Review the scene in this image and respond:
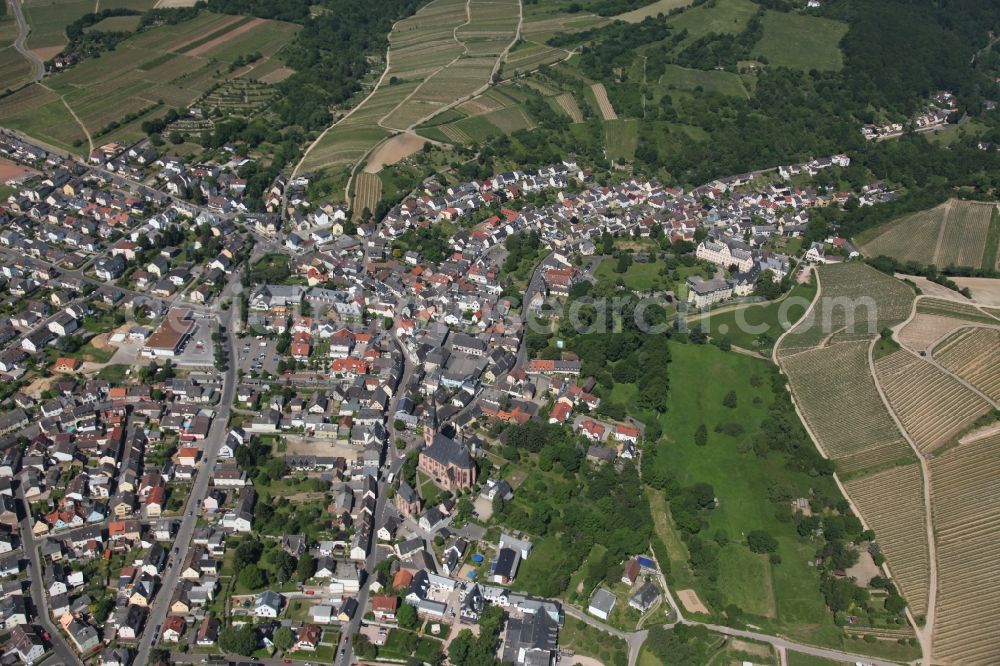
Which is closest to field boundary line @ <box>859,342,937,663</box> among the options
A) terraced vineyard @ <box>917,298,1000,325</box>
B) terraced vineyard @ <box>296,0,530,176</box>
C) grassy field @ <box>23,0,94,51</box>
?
terraced vineyard @ <box>917,298,1000,325</box>

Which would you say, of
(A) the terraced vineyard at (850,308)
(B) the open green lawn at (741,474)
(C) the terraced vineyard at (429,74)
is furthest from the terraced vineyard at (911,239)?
(C) the terraced vineyard at (429,74)

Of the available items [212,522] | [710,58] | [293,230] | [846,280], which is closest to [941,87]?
[710,58]

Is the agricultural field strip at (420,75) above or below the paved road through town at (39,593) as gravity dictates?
above

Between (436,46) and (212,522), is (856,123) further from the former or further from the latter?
(212,522)

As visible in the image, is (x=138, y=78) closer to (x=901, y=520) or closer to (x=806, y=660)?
(x=901, y=520)

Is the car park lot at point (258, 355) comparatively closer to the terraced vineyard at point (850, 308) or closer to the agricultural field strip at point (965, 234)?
the terraced vineyard at point (850, 308)

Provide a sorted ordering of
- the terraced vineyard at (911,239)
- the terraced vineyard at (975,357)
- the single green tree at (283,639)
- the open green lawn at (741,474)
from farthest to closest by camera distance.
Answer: the terraced vineyard at (911,239) < the terraced vineyard at (975,357) < the open green lawn at (741,474) < the single green tree at (283,639)
